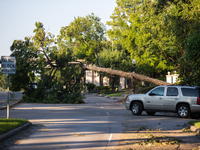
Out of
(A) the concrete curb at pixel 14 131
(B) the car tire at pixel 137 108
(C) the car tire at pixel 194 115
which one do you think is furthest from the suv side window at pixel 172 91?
(A) the concrete curb at pixel 14 131

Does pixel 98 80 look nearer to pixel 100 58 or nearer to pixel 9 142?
pixel 100 58

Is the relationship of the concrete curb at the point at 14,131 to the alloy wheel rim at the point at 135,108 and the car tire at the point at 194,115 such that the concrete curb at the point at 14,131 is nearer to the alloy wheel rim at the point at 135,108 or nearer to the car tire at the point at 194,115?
the alloy wheel rim at the point at 135,108

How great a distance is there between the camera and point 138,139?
34.8 feet

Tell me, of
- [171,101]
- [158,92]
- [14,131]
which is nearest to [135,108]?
[158,92]

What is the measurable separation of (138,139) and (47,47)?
2373cm

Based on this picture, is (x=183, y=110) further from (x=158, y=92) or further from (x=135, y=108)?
(x=135, y=108)

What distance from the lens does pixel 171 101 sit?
1930 cm

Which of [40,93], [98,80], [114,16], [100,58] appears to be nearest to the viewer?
[40,93]

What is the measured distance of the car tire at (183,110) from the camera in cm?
1875

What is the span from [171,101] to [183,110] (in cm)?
90

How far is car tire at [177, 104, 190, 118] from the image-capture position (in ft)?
61.5

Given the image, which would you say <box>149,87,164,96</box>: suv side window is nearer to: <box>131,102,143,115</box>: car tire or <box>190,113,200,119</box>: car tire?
<box>131,102,143,115</box>: car tire

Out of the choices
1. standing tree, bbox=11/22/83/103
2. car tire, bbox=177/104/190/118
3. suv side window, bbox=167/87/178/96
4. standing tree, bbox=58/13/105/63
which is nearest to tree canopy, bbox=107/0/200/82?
suv side window, bbox=167/87/178/96

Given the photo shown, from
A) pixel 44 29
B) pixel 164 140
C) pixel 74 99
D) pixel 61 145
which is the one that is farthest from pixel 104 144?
pixel 44 29
